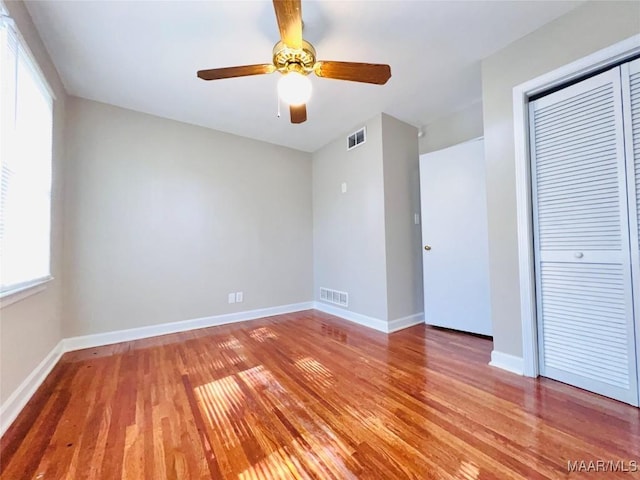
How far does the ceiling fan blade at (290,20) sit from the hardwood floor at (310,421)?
2.17 metres

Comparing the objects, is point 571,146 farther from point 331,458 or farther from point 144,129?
point 144,129

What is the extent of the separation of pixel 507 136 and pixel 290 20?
70.0 inches

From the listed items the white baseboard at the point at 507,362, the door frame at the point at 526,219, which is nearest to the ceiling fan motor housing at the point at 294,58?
the door frame at the point at 526,219

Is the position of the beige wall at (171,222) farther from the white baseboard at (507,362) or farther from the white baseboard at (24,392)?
the white baseboard at (507,362)

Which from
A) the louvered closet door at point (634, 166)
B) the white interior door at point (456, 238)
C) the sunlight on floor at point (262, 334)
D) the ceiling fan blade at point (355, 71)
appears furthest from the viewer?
the sunlight on floor at point (262, 334)

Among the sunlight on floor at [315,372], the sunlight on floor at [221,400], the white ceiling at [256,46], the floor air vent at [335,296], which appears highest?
the white ceiling at [256,46]

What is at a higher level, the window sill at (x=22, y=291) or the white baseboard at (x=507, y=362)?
the window sill at (x=22, y=291)

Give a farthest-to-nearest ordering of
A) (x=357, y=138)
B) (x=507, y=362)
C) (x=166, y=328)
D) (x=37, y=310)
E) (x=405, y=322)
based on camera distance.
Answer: (x=357, y=138) → (x=405, y=322) → (x=166, y=328) → (x=507, y=362) → (x=37, y=310)

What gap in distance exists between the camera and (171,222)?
125 inches

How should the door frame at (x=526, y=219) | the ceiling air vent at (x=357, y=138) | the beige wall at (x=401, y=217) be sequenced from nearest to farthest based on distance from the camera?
the door frame at (x=526, y=219) → the beige wall at (x=401, y=217) → the ceiling air vent at (x=357, y=138)

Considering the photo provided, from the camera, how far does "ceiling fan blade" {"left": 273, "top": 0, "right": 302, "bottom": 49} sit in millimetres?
1311

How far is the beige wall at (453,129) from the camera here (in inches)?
118

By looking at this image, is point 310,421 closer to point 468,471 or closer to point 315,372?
point 315,372

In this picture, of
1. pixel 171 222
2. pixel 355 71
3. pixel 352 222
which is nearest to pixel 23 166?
pixel 171 222
